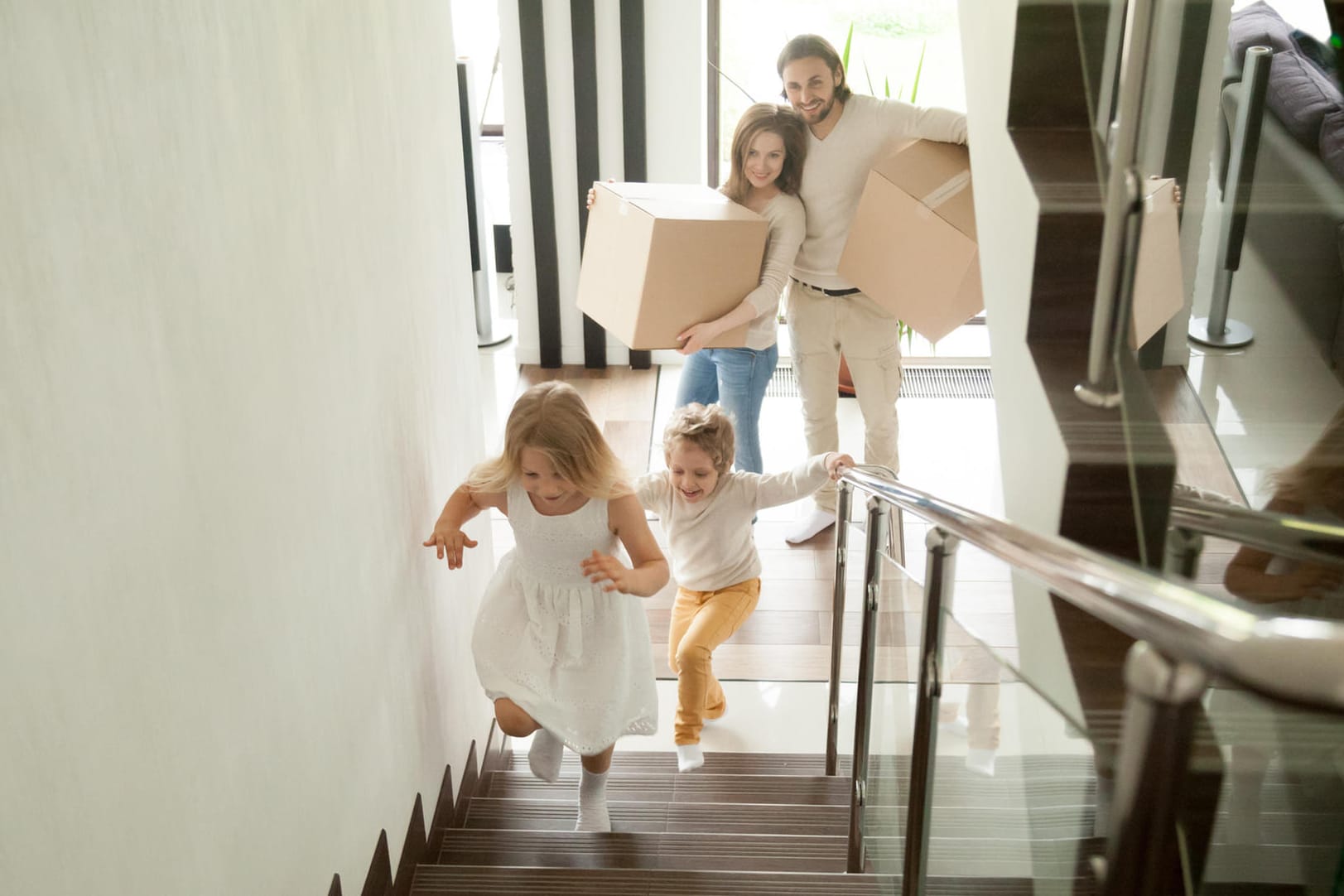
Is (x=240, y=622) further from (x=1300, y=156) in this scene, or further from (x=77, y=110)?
(x=1300, y=156)

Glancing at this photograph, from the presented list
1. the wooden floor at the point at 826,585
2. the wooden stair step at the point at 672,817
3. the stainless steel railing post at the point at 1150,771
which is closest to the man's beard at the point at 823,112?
the wooden floor at the point at 826,585

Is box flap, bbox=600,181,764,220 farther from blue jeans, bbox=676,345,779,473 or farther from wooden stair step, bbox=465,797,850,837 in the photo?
wooden stair step, bbox=465,797,850,837

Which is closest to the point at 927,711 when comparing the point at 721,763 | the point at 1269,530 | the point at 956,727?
the point at 956,727

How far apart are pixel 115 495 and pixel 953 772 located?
1133 millimetres

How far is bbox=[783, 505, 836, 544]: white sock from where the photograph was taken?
4.14m

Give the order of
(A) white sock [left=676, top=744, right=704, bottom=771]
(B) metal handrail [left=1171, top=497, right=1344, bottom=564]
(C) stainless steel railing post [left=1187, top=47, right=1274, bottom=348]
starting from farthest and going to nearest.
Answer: (A) white sock [left=676, top=744, right=704, bottom=771]
(C) stainless steel railing post [left=1187, top=47, right=1274, bottom=348]
(B) metal handrail [left=1171, top=497, right=1344, bottom=564]

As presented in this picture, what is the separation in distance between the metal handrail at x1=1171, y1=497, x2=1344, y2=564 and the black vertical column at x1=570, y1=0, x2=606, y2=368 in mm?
3729

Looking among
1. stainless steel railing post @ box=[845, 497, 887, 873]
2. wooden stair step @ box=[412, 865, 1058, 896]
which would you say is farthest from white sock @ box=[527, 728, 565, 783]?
stainless steel railing post @ box=[845, 497, 887, 873]

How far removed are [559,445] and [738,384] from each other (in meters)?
1.47

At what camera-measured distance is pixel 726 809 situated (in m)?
2.73

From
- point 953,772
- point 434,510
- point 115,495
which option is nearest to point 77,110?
point 115,495

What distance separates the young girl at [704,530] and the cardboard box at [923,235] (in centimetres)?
75

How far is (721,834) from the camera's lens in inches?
102

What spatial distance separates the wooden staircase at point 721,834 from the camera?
154cm
